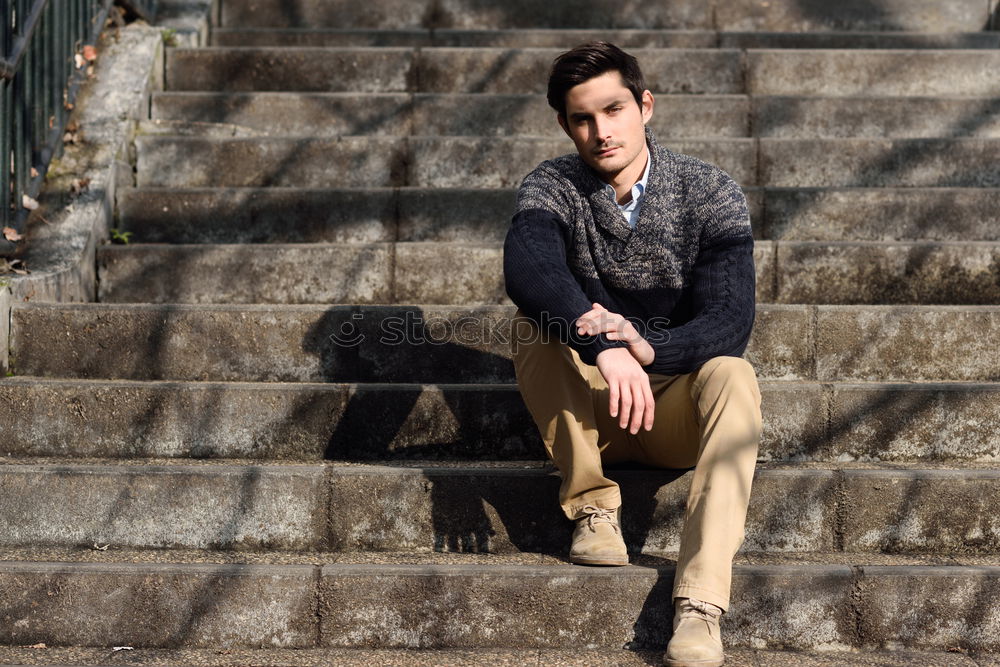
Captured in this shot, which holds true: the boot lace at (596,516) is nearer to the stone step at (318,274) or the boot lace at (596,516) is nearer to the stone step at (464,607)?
the stone step at (464,607)

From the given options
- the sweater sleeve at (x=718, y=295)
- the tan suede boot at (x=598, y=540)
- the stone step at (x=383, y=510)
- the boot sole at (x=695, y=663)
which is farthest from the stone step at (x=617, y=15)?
the boot sole at (x=695, y=663)

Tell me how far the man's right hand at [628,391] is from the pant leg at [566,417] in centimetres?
18

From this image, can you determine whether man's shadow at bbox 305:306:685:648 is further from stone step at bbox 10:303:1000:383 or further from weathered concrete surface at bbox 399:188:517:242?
weathered concrete surface at bbox 399:188:517:242

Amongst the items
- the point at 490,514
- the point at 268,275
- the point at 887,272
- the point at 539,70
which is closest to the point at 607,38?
the point at 539,70

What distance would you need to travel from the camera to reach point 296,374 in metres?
3.71

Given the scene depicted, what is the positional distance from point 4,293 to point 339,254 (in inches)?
47.5

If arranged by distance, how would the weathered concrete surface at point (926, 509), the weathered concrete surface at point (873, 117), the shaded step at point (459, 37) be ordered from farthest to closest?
the shaded step at point (459, 37), the weathered concrete surface at point (873, 117), the weathered concrete surface at point (926, 509)

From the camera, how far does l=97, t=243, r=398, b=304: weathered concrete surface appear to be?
4.12 metres

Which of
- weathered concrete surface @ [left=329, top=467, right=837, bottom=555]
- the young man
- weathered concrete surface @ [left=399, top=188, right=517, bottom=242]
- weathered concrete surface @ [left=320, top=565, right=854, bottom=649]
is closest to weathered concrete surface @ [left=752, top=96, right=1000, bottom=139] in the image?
weathered concrete surface @ [left=399, top=188, right=517, bottom=242]

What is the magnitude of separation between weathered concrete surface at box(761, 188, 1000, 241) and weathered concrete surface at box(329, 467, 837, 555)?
1580 mm

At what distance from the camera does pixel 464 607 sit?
2.77m

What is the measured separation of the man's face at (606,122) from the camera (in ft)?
10.0

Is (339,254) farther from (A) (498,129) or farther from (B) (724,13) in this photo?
(B) (724,13)

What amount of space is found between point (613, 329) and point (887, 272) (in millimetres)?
Result: 1697
